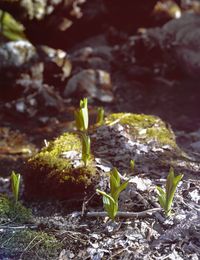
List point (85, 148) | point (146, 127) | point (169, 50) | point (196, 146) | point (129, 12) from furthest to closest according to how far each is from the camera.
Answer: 1. point (129, 12)
2. point (169, 50)
3. point (196, 146)
4. point (146, 127)
5. point (85, 148)

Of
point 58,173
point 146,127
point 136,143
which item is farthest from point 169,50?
point 58,173

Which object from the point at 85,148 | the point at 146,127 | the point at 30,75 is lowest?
the point at 85,148

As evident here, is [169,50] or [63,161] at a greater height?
[169,50]

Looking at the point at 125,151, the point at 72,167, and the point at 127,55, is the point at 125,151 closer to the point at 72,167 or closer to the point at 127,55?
the point at 72,167

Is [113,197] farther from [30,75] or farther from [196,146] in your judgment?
[30,75]

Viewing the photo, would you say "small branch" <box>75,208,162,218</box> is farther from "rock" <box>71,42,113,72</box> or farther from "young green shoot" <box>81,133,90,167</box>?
"rock" <box>71,42,113,72</box>

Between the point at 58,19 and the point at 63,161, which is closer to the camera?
the point at 63,161

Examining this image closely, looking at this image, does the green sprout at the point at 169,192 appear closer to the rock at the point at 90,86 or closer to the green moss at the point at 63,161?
the green moss at the point at 63,161

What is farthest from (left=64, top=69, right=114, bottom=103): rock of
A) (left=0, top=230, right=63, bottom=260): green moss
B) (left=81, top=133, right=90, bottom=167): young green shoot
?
(left=0, top=230, right=63, bottom=260): green moss
